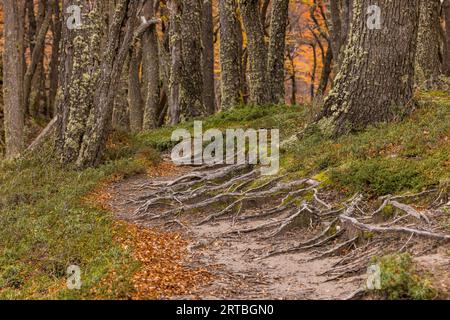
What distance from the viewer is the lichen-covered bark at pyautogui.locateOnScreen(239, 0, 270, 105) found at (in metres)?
18.6

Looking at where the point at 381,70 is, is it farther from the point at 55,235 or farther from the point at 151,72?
the point at 151,72

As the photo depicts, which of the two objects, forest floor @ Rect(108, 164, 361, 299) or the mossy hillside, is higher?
the mossy hillside

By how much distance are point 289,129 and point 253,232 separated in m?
5.66

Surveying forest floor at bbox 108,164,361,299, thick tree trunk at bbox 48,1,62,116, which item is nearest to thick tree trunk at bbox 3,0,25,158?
forest floor at bbox 108,164,361,299

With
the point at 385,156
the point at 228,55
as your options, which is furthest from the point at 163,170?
the point at 228,55

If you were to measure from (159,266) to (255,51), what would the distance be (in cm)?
1280

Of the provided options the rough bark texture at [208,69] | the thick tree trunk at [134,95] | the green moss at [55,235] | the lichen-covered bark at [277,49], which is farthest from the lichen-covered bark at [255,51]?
the green moss at [55,235]

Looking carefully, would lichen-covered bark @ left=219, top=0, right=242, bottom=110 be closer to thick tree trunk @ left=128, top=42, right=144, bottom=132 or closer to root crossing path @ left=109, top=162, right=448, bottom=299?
thick tree trunk @ left=128, top=42, right=144, bottom=132

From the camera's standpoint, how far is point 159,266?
23.0ft

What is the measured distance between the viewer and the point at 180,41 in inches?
724

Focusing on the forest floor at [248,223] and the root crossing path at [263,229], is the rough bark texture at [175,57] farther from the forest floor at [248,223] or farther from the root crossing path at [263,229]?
the root crossing path at [263,229]

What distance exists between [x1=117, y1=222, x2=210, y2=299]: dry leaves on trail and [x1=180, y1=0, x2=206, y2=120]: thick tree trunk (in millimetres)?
9808

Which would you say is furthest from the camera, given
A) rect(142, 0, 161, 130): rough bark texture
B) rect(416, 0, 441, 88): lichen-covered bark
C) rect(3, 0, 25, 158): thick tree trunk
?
rect(142, 0, 161, 130): rough bark texture

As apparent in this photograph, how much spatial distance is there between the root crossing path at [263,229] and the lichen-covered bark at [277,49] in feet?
22.3
